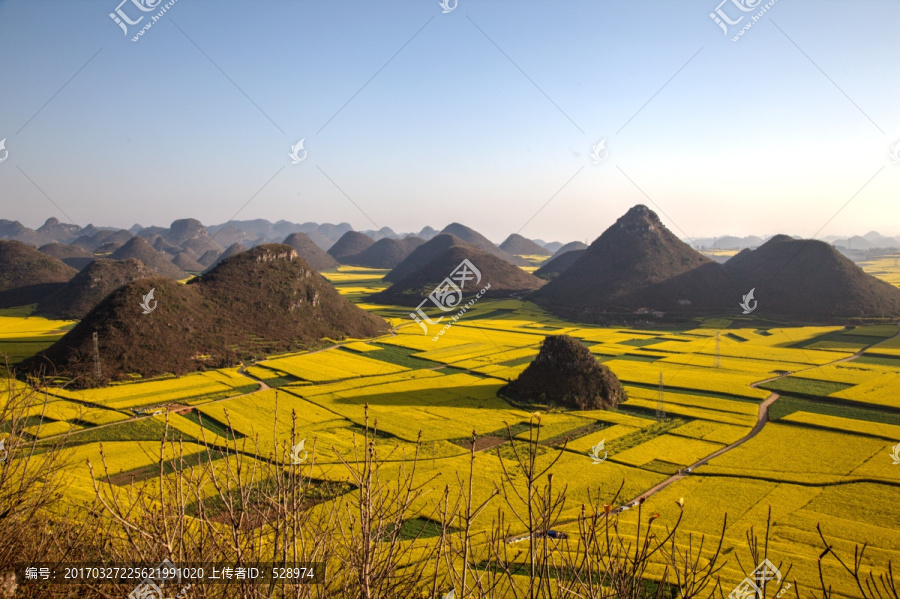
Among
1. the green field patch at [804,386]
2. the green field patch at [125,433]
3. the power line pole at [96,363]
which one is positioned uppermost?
the power line pole at [96,363]

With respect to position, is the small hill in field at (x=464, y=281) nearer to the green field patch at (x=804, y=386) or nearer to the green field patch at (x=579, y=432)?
the green field patch at (x=804, y=386)

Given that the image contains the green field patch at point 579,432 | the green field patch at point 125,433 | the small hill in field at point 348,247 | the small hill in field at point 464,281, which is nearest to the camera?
the green field patch at point 125,433

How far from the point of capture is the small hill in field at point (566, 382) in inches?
1399

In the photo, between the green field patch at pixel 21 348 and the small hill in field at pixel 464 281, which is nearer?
the green field patch at pixel 21 348

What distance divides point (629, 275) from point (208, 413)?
2642 inches

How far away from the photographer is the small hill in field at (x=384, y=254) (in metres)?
173

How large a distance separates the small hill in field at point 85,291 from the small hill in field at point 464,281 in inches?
1458

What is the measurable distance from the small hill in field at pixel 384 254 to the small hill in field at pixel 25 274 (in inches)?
3513

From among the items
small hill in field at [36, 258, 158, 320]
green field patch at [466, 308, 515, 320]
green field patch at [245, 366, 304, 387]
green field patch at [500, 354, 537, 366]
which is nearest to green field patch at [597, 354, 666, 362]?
green field patch at [500, 354, 537, 366]

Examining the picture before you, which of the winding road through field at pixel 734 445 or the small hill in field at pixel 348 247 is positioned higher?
the small hill in field at pixel 348 247

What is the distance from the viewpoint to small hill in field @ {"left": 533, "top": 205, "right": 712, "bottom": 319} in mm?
80938
